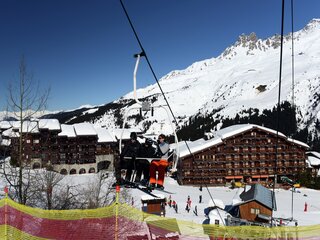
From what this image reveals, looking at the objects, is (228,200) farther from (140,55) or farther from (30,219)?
(140,55)

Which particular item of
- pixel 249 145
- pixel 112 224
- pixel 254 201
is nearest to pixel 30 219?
pixel 112 224

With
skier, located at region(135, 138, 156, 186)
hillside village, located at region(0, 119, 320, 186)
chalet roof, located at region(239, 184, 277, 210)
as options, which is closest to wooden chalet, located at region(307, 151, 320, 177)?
hillside village, located at region(0, 119, 320, 186)

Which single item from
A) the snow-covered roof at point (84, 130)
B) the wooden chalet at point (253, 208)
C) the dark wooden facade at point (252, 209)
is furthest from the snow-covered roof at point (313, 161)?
the snow-covered roof at point (84, 130)

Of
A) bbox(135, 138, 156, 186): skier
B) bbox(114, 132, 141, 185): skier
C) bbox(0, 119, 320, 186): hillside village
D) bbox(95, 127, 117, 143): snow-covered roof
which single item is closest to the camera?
bbox(114, 132, 141, 185): skier

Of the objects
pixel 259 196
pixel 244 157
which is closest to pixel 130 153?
pixel 259 196

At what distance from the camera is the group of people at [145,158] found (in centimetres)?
874

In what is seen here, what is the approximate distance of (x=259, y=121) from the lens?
139500 mm

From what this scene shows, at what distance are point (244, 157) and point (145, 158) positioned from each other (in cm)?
5303

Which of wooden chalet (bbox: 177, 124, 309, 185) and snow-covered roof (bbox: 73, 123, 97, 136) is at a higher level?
snow-covered roof (bbox: 73, 123, 97, 136)

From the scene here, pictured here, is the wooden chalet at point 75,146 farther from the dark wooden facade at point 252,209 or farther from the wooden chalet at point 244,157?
the dark wooden facade at point 252,209

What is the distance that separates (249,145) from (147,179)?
52.1m

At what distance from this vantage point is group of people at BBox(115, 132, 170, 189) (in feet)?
28.7

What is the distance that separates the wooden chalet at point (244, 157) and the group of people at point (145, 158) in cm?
4581

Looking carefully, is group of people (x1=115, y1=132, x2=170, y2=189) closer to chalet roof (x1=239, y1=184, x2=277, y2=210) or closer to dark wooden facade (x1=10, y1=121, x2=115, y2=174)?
chalet roof (x1=239, y1=184, x2=277, y2=210)
